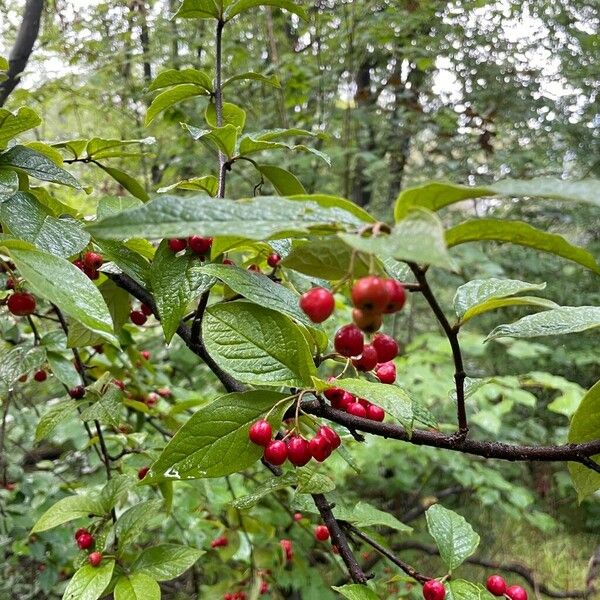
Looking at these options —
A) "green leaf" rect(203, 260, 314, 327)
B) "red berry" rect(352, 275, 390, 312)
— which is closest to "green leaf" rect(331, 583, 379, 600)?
"green leaf" rect(203, 260, 314, 327)

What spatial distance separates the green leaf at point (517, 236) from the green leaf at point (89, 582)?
62 cm

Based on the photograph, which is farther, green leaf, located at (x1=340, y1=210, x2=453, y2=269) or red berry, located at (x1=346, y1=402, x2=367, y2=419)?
red berry, located at (x1=346, y1=402, x2=367, y2=419)

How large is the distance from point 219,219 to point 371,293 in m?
0.10

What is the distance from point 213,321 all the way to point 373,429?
188mm

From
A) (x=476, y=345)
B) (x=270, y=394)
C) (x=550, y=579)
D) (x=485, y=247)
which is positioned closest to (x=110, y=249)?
(x=270, y=394)

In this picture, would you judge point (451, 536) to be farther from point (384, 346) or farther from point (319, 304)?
point (319, 304)

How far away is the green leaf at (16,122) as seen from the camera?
59 centimetres

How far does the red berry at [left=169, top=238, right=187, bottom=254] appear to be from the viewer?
60 cm

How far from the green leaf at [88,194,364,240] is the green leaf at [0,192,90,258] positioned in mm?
250

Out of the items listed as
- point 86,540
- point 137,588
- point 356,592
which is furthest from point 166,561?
point 356,592

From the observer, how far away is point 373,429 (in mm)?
529

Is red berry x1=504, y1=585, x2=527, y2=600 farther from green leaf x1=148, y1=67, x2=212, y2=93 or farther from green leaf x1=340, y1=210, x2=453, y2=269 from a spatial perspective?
green leaf x1=148, y1=67, x2=212, y2=93

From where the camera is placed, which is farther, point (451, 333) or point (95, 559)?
point (95, 559)

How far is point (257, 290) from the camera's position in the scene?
520 mm
